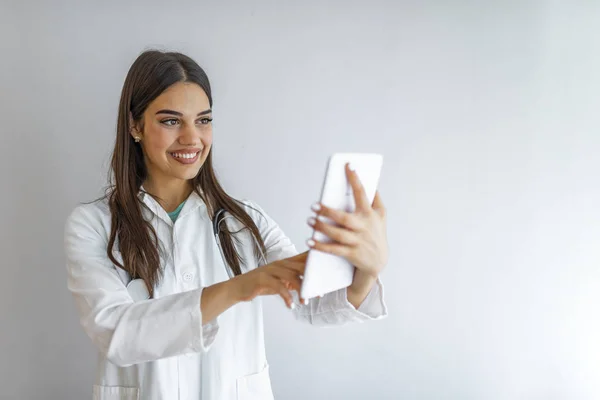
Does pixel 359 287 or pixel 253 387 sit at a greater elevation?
pixel 359 287

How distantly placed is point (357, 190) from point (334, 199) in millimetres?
50

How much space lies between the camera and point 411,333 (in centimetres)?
206

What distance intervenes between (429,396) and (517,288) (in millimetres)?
493

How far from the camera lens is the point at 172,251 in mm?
1572

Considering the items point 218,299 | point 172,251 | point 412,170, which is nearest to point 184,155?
point 172,251

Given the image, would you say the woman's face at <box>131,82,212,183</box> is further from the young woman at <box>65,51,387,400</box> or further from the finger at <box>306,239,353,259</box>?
the finger at <box>306,239,353,259</box>

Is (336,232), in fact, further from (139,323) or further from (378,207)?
(139,323)

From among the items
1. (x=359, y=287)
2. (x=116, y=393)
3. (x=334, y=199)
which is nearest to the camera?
(x=334, y=199)

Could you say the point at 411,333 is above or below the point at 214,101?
below

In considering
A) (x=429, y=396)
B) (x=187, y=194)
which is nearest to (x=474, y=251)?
(x=429, y=396)

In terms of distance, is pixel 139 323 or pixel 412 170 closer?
pixel 139 323

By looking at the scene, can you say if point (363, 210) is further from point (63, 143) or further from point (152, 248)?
point (63, 143)

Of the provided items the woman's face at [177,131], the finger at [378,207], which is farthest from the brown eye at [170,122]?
the finger at [378,207]

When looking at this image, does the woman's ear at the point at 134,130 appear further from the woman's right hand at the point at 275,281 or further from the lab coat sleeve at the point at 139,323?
the woman's right hand at the point at 275,281
